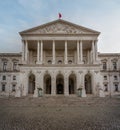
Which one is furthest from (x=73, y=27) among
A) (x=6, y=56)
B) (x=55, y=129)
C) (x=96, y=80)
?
(x=55, y=129)

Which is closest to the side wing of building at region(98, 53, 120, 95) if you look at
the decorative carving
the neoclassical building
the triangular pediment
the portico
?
the neoclassical building

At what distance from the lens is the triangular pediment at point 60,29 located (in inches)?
1719

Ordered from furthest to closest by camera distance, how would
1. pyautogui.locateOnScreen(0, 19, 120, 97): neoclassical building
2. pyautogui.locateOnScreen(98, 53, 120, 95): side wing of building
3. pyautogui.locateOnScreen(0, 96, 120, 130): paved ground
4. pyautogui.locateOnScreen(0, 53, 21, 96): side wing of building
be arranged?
pyautogui.locateOnScreen(0, 53, 21, 96): side wing of building
pyautogui.locateOnScreen(98, 53, 120, 95): side wing of building
pyautogui.locateOnScreen(0, 19, 120, 97): neoclassical building
pyautogui.locateOnScreen(0, 96, 120, 130): paved ground

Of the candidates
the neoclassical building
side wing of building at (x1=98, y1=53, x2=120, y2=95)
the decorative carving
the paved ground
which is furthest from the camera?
side wing of building at (x1=98, y1=53, x2=120, y2=95)

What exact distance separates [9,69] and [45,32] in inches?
886

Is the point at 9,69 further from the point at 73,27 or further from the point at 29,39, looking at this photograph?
the point at 73,27

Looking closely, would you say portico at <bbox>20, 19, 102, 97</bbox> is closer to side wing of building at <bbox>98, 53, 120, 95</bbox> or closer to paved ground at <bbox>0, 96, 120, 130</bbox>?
side wing of building at <bbox>98, 53, 120, 95</bbox>

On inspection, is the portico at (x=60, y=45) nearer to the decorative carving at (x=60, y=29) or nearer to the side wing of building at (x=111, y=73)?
the decorative carving at (x=60, y=29)

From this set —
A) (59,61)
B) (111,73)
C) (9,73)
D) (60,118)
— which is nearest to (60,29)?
(59,61)

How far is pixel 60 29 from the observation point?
43.9 m

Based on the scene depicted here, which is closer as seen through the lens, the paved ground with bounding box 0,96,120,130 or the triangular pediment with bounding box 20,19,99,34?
the paved ground with bounding box 0,96,120,130

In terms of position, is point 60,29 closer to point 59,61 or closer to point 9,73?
point 59,61

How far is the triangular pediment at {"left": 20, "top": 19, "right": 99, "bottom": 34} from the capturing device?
1719 inches

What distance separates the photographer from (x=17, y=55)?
60.8 metres
